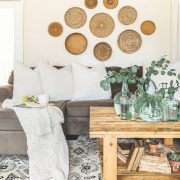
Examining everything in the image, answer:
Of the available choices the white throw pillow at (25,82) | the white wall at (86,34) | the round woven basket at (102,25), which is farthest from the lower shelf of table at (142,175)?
the round woven basket at (102,25)

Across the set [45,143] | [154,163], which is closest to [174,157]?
[154,163]

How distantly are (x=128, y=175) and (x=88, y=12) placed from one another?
290 centimetres

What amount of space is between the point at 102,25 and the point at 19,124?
2196 mm

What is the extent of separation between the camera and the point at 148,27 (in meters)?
4.09

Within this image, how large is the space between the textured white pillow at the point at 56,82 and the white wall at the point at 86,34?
636mm

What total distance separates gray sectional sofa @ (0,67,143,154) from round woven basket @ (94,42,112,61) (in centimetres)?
44

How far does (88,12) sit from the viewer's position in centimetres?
413

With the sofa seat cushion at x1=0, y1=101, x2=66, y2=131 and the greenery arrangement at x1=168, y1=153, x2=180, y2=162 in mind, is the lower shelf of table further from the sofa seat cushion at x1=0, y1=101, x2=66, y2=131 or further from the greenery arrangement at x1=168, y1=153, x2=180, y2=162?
the sofa seat cushion at x1=0, y1=101, x2=66, y2=131

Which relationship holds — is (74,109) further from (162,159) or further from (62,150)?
(162,159)

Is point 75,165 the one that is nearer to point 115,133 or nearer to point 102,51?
point 115,133

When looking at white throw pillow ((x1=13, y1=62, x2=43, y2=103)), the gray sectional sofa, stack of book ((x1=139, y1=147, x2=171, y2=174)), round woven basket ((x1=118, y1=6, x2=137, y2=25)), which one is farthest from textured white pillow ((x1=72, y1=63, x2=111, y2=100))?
Result: stack of book ((x1=139, y1=147, x2=171, y2=174))

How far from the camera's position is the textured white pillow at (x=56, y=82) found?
137 inches

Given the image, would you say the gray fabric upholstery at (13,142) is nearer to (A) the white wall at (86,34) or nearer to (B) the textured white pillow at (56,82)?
(B) the textured white pillow at (56,82)

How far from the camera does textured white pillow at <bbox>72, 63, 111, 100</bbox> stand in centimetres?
341
